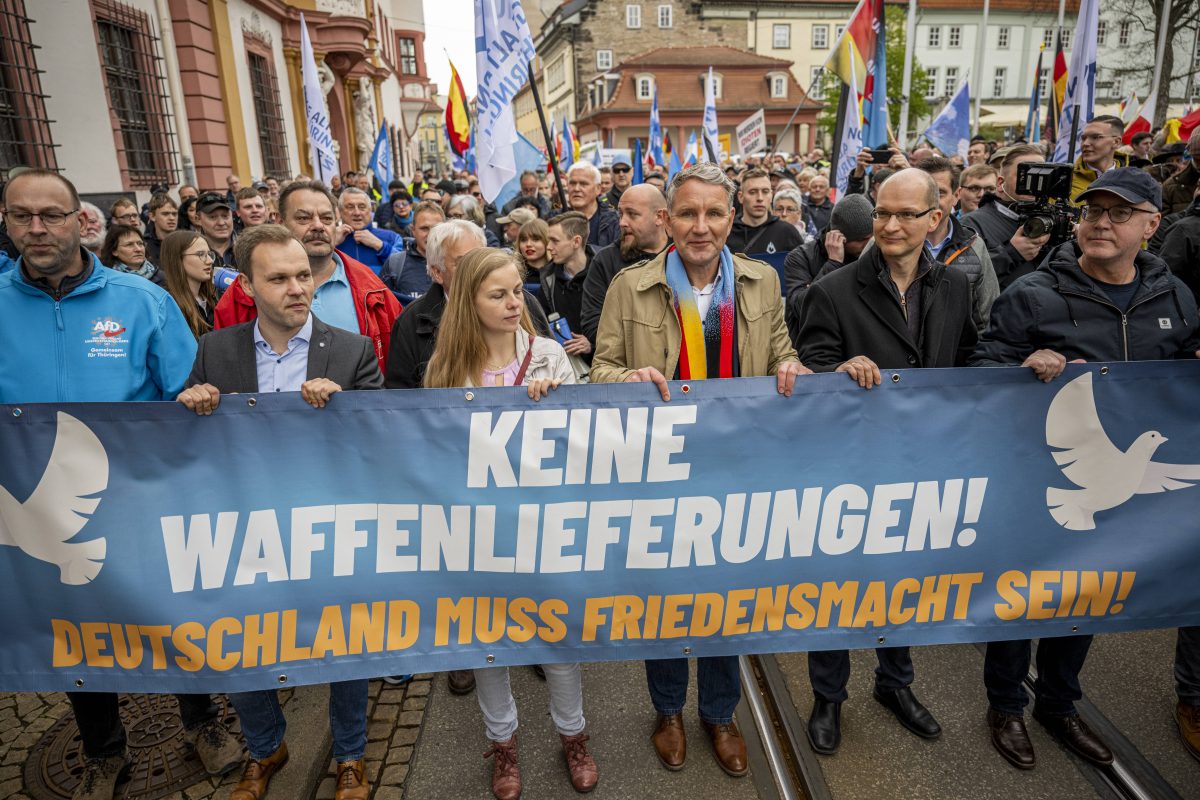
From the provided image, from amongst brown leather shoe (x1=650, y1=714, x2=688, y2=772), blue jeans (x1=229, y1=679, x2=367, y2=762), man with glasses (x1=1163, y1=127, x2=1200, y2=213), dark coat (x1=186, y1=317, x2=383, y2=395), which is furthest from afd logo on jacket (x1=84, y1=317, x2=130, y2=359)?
man with glasses (x1=1163, y1=127, x2=1200, y2=213)

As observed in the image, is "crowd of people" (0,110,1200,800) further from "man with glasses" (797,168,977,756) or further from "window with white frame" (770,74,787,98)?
"window with white frame" (770,74,787,98)

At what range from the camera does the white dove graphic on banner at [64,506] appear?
8.39ft

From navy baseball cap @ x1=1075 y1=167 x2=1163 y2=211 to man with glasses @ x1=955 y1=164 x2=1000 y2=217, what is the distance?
118 inches

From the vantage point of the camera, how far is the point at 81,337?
2941 millimetres

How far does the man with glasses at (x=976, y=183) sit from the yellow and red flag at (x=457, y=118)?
8.96 meters

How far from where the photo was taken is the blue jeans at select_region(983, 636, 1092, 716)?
2.99 meters

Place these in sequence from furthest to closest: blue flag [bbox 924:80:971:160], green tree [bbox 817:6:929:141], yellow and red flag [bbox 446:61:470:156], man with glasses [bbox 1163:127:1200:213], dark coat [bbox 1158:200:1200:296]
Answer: green tree [bbox 817:6:929:141]
yellow and red flag [bbox 446:61:470:156]
blue flag [bbox 924:80:971:160]
man with glasses [bbox 1163:127:1200:213]
dark coat [bbox 1158:200:1200:296]

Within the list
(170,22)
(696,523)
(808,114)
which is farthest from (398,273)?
(808,114)

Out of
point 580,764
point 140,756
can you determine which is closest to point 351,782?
point 580,764

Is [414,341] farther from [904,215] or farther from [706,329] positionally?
[904,215]

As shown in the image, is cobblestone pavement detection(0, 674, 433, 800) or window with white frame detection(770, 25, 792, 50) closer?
cobblestone pavement detection(0, 674, 433, 800)

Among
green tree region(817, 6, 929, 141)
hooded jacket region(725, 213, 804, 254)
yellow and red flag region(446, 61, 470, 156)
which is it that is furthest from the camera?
green tree region(817, 6, 929, 141)

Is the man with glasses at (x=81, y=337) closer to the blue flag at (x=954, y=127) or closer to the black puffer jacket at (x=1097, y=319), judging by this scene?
the black puffer jacket at (x=1097, y=319)

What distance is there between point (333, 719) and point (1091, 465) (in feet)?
9.64
